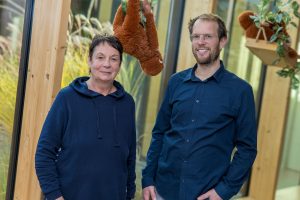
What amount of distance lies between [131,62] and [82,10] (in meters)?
0.54

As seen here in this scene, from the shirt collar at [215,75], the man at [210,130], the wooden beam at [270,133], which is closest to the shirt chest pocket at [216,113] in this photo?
the man at [210,130]

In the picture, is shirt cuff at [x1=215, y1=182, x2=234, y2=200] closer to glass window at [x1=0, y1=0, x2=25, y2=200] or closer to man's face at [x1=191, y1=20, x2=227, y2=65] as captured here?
man's face at [x1=191, y1=20, x2=227, y2=65]

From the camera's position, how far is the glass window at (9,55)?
2334 mm

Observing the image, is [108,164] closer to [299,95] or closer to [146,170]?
[146,170]

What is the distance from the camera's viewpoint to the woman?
5.45 feet

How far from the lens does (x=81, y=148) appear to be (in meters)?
1.67

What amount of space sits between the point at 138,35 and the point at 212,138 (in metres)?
0.56

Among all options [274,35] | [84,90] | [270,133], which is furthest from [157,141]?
[270,133]

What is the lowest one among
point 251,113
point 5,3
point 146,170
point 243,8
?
point 146,170

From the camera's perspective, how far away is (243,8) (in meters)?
3.85

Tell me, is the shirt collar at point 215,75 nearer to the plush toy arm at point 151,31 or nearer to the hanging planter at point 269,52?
the plush toy arm at point 151,31

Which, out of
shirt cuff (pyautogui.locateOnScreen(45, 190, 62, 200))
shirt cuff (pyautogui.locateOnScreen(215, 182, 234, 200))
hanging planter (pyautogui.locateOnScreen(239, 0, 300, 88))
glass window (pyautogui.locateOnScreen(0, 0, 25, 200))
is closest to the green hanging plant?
hanging planter (pyautogui.locateOnScreen(239, 0, 300, 88))

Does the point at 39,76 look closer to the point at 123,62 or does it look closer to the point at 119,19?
the point at 119,19

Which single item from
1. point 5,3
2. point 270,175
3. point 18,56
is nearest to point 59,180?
point 18,56
